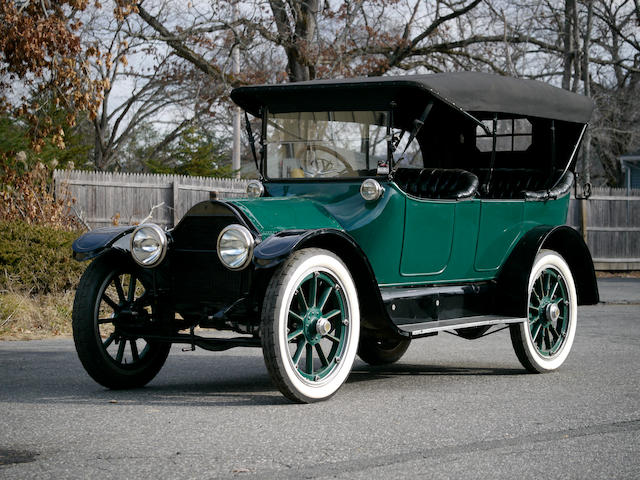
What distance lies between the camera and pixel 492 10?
988 inches

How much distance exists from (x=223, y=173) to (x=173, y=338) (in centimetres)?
2320

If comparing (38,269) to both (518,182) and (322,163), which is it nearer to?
(322,163)

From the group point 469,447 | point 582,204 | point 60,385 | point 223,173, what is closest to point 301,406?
point 469,447

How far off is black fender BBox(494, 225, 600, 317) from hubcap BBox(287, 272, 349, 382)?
188 centimetres

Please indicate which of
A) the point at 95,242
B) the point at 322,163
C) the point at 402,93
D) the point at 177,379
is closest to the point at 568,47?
the point at 402,93

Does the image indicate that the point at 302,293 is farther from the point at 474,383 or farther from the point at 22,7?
the point at 22,7

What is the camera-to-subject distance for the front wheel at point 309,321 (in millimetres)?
5750

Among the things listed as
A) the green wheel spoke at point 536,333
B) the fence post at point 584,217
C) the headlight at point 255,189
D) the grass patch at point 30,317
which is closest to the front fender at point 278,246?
the headlight at point 255,189

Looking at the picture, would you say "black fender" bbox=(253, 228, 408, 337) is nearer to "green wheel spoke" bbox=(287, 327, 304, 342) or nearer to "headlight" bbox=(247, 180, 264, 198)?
"green wheel spoke" bbox=(287, 327, 304, 342)

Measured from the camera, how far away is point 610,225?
25094mm

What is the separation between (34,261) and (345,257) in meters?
6.66

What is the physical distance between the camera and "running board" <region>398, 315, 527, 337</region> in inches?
264

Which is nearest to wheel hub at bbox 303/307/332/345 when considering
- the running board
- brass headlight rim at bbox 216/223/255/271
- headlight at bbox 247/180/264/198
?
brass headlight rim at bbox 216/223/255/271

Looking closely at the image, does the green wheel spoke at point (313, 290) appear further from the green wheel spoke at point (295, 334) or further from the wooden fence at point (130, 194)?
the wooden fence at point (130, 194)
